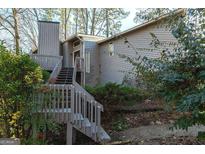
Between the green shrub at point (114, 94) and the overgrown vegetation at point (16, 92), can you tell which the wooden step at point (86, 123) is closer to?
the green shrub at point (114, 94)

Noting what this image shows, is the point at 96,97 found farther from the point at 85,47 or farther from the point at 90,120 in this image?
the point at 85,47

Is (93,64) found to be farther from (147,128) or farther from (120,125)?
(147,128)

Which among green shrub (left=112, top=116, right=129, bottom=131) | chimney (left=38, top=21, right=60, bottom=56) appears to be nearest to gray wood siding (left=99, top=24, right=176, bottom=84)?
chimney (left=38, top=21, right=60, bottom=56)

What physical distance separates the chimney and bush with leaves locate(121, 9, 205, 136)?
4.69 m

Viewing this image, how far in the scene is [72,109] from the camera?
17.9ft

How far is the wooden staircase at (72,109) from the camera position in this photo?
16.8 feet

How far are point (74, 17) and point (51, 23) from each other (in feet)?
2.72

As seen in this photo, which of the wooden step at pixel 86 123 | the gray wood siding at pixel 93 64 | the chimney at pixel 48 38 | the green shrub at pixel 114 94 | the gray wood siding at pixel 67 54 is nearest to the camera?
the wooden step at pixel 86 123

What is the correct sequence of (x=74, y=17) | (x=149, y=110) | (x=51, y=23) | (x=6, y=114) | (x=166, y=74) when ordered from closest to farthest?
(x=166, y=74) → (x=6, y=114) → (x=149, y=110) → (x=74, y=17) → (x=51, y=23)

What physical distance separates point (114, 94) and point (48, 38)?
2990 mm

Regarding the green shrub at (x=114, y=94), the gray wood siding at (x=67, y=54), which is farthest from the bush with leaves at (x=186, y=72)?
the gray wood siding at (x=67, y=54)

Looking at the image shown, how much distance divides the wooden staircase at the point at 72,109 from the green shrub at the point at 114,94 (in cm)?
63

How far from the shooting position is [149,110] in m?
6.01
